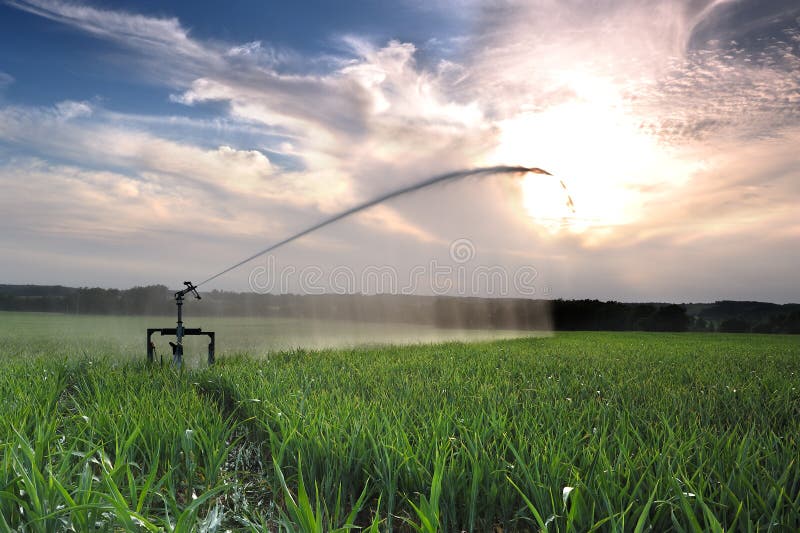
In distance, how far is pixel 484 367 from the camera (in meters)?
10.7

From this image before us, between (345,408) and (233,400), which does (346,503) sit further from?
(233,400)

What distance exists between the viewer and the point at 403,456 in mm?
3943

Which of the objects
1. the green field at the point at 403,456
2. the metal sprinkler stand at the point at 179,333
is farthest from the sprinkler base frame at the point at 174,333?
the green field at the point at 403,456

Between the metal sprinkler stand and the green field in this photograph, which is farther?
the metal sprinkler stand

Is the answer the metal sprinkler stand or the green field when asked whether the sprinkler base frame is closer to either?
the metal sprinkler stand

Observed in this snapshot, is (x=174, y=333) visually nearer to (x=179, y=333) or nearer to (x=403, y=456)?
(x=179, y=333)

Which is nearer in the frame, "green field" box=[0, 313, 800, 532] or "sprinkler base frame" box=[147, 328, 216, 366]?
"green field" box=[0, 313, 800, 532]

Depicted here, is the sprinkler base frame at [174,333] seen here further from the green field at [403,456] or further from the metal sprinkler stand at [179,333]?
the green field at [403,456]

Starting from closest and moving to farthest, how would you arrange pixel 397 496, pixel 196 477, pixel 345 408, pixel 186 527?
pixel 186 527 → pixel 397 496 → pixel 196 477 → pixel 345 408

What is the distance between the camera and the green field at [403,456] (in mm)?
3232

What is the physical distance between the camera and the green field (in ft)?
10.6

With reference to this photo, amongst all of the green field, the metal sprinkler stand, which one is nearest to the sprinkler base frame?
the metal sprinkler stand

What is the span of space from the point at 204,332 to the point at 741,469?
36.6 feet

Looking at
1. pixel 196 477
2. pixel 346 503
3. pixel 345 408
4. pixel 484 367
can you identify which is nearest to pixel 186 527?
pixel 346 503
